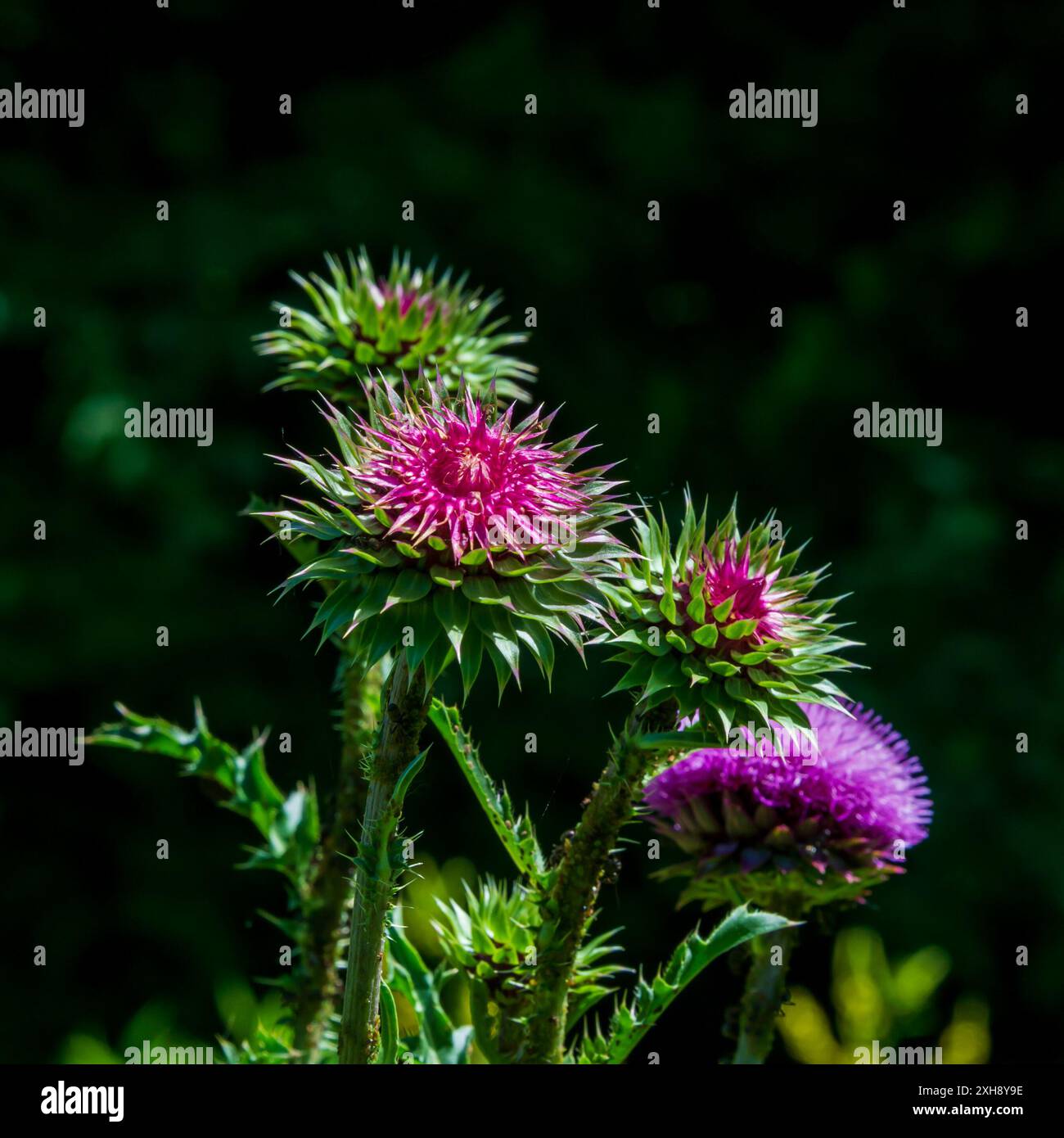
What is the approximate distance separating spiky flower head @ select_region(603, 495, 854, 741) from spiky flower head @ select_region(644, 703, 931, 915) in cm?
27

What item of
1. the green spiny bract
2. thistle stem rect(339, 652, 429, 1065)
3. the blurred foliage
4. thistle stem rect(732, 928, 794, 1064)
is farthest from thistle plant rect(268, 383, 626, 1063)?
the blurred foliage

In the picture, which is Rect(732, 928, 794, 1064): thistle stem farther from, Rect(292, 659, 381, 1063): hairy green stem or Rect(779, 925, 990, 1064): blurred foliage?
Rect(779, 925, 990, 1064): blurred foliage

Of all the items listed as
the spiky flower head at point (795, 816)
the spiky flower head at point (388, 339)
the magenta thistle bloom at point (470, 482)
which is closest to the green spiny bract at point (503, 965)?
the spiky flower head at point (795, 816)

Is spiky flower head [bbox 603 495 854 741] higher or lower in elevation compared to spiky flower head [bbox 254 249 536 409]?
lower

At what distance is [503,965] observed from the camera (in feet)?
5.95

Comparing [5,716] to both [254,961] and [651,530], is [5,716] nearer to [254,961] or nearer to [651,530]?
[254,961]

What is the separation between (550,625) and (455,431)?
0.27 m

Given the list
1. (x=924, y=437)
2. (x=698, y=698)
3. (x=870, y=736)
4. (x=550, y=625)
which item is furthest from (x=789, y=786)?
(x=924, y=437)

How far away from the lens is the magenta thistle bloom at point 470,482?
5.43ft

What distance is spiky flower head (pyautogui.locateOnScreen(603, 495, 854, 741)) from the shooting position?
168cm

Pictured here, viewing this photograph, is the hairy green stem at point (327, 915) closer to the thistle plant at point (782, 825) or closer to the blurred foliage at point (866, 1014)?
the thistle plant at point (782, 825)

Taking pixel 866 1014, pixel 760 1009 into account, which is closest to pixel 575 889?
pixel 760 1009

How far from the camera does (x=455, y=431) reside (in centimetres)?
173

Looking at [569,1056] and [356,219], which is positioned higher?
[356,219]
